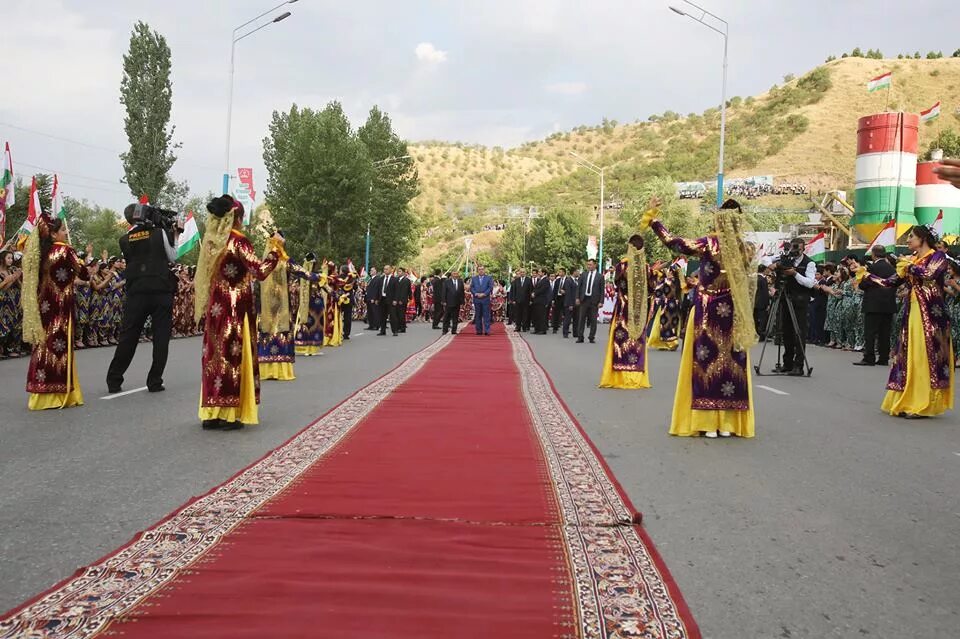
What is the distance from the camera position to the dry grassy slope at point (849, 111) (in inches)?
3428

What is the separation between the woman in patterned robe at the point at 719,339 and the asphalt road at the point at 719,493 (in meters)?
0.29

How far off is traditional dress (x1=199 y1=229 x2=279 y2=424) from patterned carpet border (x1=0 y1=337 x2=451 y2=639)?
116cm

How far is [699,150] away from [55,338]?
11221cm

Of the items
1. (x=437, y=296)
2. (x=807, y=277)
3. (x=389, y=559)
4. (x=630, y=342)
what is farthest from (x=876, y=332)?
(x=437, y=296)

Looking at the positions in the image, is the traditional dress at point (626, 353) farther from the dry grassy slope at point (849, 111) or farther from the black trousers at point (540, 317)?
the dry grassy slope at point (849, 111)

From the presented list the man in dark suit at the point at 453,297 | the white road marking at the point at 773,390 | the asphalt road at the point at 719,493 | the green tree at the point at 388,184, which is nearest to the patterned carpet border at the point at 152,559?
the asphalt road at the point at 719,493

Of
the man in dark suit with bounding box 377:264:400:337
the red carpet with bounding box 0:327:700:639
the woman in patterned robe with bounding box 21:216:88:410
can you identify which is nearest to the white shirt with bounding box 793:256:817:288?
the red carpet with bounding box 0:327:700:639

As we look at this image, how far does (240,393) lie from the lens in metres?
7.50

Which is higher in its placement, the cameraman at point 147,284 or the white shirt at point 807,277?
the white shirt at point 807,277

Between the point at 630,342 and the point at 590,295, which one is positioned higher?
the point at 590,295

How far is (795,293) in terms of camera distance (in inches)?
564

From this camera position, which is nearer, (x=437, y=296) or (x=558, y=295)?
(x=437, y=296)

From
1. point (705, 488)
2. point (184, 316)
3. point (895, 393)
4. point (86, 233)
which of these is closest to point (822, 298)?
point (895, 393)

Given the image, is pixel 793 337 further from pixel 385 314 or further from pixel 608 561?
pixel 385 314
